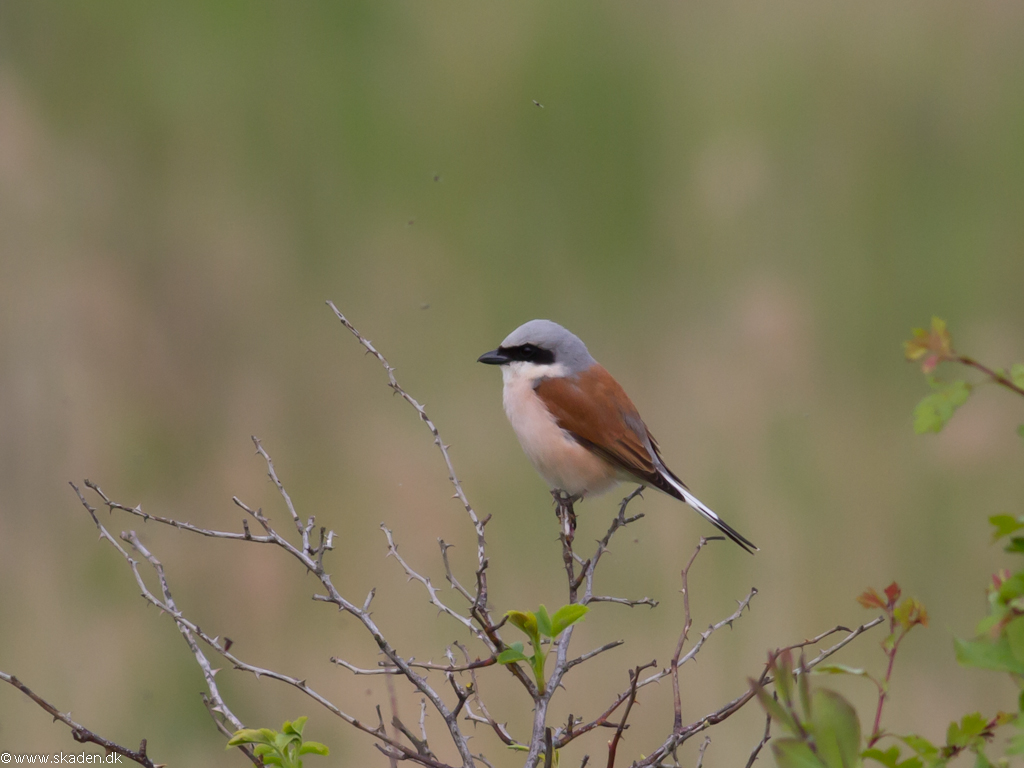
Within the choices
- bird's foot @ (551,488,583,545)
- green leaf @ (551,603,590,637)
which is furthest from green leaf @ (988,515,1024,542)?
bird's foot @ (551,488,583,545)

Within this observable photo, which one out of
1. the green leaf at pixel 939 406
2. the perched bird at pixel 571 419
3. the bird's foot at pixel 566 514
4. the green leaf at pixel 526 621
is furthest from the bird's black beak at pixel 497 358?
the green leaf at pixel 939 406

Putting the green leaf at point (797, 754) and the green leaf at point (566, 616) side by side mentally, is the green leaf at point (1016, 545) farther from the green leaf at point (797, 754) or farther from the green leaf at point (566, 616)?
the green leaf at point (566, 616)

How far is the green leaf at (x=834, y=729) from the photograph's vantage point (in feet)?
1.75

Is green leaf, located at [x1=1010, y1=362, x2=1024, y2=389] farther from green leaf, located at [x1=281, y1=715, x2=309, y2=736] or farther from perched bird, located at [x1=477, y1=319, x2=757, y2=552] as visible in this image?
perched bird, located at [x1=477, y1=319, x2=757, y2=552]

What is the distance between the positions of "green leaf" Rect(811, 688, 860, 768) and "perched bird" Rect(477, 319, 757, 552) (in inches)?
56.1

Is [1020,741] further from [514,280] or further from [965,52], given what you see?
[965,52]

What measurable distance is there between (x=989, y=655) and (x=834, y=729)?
0.30 ft

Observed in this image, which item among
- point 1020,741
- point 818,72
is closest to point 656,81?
point 818,72

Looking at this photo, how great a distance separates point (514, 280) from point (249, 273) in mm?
746

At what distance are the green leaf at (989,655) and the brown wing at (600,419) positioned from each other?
1.43m

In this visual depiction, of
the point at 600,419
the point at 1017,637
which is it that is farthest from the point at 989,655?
the point at 600,419

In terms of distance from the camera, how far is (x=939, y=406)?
0.56 meters

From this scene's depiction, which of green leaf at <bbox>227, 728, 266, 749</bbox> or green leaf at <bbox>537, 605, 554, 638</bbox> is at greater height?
green leaf at <bbox>537, 605, 554, 638</bbox>

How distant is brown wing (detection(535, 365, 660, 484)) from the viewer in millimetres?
2014
